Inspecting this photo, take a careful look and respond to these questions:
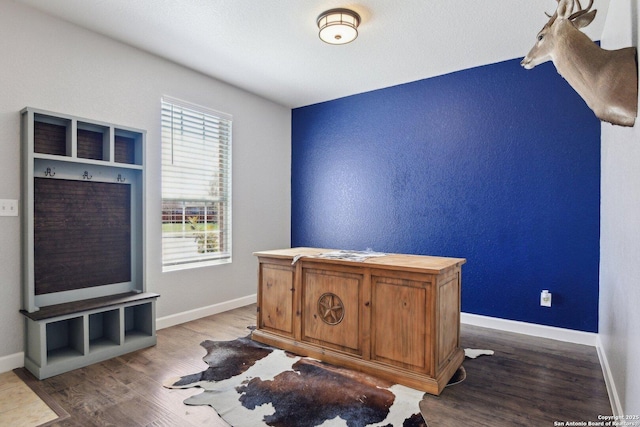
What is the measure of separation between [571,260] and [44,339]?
436 cm

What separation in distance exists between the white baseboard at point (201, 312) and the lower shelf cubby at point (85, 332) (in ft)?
1.23

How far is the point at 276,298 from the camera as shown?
3021 millimetres

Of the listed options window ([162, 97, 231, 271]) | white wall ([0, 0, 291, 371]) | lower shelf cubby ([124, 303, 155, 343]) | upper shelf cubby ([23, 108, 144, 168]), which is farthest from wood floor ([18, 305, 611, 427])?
upper shelf cubby ([23, 108, 144, 168])

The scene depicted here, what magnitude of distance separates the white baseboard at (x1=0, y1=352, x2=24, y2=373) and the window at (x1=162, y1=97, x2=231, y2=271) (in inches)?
50.5

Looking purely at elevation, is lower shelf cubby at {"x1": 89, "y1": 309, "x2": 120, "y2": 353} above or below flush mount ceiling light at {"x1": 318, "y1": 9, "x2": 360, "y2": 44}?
below

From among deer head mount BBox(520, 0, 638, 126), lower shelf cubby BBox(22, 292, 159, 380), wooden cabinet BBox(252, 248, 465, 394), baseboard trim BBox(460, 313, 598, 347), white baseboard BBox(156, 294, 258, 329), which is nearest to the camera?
deer head mount BBox(520, 0, 638, 126)

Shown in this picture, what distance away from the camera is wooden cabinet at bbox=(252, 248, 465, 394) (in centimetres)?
228

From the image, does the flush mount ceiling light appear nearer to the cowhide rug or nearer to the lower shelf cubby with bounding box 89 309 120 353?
the cowhide rug

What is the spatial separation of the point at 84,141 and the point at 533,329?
4430 mm

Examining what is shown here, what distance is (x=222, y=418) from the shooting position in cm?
196

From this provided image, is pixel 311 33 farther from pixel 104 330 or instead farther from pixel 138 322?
pixel 104 330

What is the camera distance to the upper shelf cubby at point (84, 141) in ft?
8.73

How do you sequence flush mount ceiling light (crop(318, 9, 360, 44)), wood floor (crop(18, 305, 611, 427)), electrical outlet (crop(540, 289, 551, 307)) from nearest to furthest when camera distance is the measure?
1. wood floor (crop(18, 305, 611, 427))
2. flush mount ceiling light (crop(318, 9, 360, 44))
3. electrical outlet (crop(540, 289, 551, 307))

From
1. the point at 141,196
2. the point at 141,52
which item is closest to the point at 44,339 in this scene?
the point at 141,196
